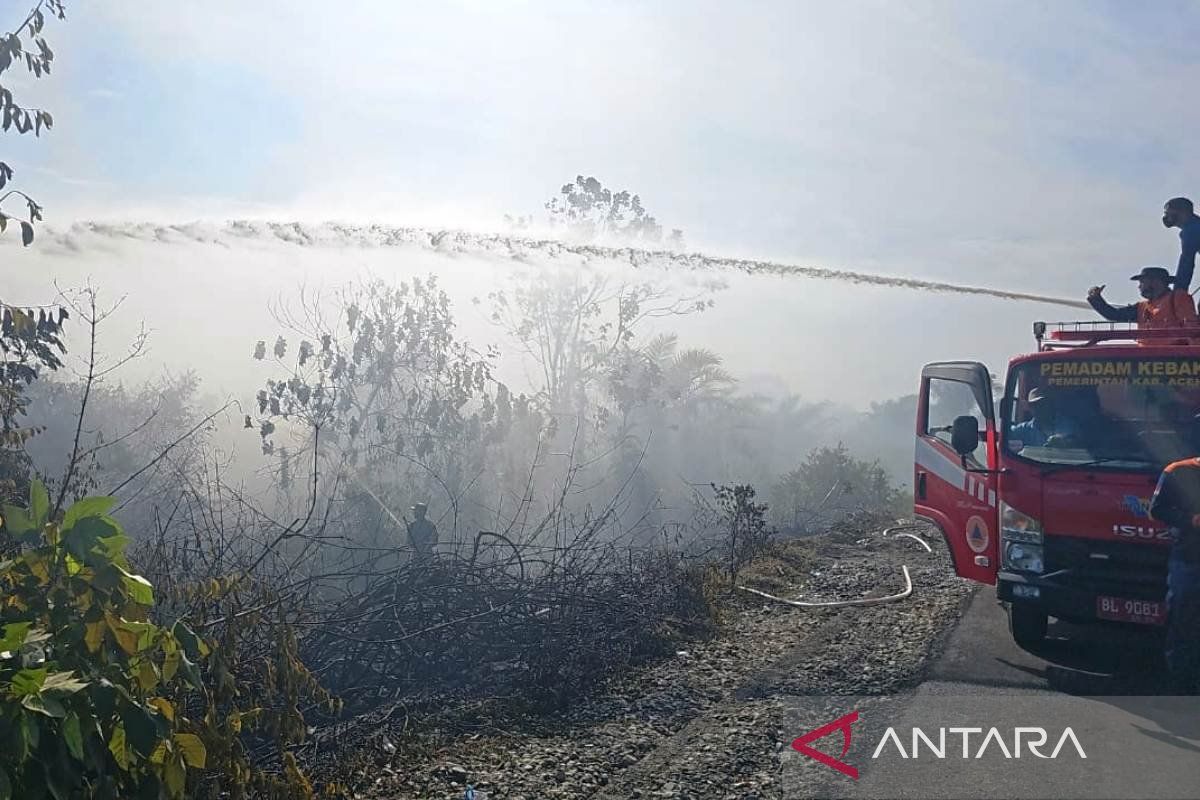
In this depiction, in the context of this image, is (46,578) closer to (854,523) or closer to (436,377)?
(854,523)

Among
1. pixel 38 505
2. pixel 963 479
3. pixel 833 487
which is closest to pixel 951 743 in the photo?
pixel 963 479

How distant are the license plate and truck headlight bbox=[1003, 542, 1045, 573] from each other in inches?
17.8

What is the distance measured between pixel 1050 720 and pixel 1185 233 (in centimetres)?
484

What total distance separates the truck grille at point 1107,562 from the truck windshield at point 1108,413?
0.61 m

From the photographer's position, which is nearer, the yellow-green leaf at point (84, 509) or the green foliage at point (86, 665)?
the green foliage at point (86, 665)

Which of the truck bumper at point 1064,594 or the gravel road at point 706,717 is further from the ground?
the truck bumper at point 1064,594

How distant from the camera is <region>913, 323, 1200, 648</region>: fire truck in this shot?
21.7 feet

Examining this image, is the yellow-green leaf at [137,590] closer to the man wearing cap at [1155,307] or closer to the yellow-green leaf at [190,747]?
the yellow-green leaf at [190,747]

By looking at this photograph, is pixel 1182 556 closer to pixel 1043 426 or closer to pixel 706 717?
pixel 1043 426

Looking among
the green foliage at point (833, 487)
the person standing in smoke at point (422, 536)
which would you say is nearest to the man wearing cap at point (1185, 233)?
the person standing in smoke at point (422, 536)

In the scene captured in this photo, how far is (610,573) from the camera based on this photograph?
9.38m

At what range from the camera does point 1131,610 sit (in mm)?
6508

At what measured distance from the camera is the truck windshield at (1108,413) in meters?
7.09

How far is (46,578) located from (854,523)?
48.7 feet
